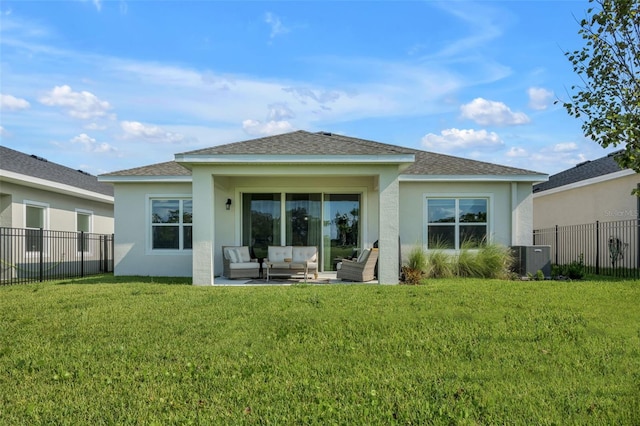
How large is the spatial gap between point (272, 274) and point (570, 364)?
28.6ft

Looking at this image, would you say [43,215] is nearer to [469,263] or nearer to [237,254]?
[237,254]

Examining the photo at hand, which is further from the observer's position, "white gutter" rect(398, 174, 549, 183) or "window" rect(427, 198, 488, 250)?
"window" rect(427, 198, 488, 250)

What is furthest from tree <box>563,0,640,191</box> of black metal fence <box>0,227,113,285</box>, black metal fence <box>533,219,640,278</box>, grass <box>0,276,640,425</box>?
black metal fence <box>0,227,113,285</box>

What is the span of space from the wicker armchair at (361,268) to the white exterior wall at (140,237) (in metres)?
5.41

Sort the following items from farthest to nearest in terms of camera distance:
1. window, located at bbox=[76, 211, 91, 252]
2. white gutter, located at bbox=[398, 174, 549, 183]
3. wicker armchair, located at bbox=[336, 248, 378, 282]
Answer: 1. window, located at bbox=[76, 211, 91, 252]
2. white gutter, located at bbox=[398, 174, 549, 183]
3. wicker armchair, located at bbox=[336, 248, 378, 282]

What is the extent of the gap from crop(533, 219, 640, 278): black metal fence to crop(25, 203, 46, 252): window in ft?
60.9

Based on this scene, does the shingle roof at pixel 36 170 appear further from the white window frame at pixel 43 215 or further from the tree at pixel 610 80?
the tree at pixel 610 80

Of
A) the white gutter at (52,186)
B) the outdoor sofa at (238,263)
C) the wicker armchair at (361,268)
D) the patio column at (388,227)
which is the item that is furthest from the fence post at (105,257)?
the patio column at (388,227)

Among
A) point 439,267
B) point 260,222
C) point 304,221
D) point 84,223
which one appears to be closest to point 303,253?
point 304,221

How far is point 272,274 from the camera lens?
13.0 m

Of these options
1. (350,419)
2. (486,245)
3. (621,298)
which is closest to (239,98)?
(486,245)

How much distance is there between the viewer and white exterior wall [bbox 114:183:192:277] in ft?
49.5

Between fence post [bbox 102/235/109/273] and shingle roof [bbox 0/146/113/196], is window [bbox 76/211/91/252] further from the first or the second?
shingle roof [bbox 0/146/113/196]

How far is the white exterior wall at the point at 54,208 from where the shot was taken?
1484cm
